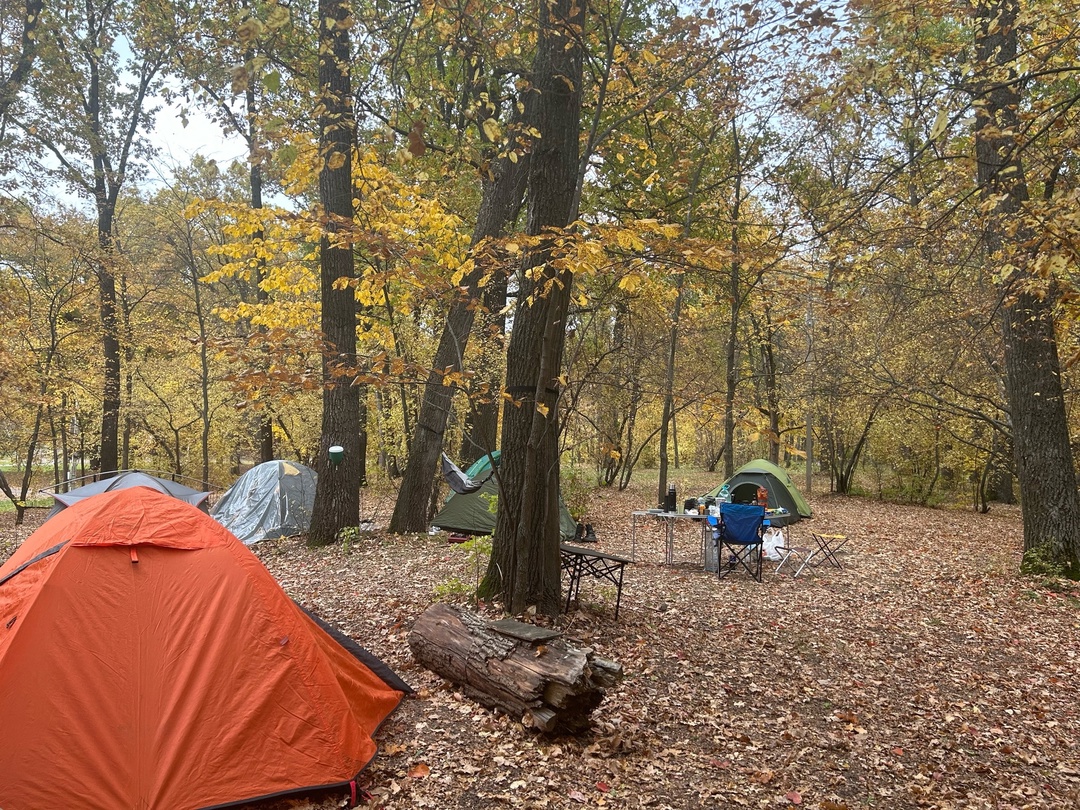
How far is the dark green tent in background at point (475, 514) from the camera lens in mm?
10859

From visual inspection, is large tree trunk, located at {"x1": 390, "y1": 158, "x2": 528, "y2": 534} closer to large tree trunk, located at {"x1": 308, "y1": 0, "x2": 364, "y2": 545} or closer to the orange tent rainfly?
large tree trunk, located at {"x1": 308, "y1": 0, "x2": 364, "y2": 545}

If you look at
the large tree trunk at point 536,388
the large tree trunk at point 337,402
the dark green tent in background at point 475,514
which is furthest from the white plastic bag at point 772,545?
the large tree trunk at point 337,402

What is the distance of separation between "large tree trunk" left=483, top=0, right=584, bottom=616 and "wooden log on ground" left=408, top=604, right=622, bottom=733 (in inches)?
33.1

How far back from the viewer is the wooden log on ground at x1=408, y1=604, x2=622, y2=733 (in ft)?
12.3

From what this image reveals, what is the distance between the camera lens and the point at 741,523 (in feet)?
27.8

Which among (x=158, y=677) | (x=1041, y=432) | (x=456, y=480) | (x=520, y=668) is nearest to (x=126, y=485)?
(x=456, y=480)

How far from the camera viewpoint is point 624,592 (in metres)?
7.06

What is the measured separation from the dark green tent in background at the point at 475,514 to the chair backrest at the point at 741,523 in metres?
3.02

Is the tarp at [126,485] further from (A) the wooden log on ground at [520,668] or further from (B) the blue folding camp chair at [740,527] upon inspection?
(B) the blue folding camp chair at [740,527]

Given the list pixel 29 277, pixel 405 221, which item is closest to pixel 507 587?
pixel 405 221

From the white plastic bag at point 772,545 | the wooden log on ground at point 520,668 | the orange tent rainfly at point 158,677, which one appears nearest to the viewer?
the orange tent rainfly at point 158,677

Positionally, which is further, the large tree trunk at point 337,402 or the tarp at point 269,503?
the tarp at point 269,503

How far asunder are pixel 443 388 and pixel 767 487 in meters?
7.56

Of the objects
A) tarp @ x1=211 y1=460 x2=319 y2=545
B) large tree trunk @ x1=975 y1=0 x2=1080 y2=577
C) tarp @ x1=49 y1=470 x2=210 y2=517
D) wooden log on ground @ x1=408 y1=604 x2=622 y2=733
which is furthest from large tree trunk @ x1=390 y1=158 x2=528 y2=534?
large tree trunk @ x1=975 y1=0 x2=1080 y2=577
